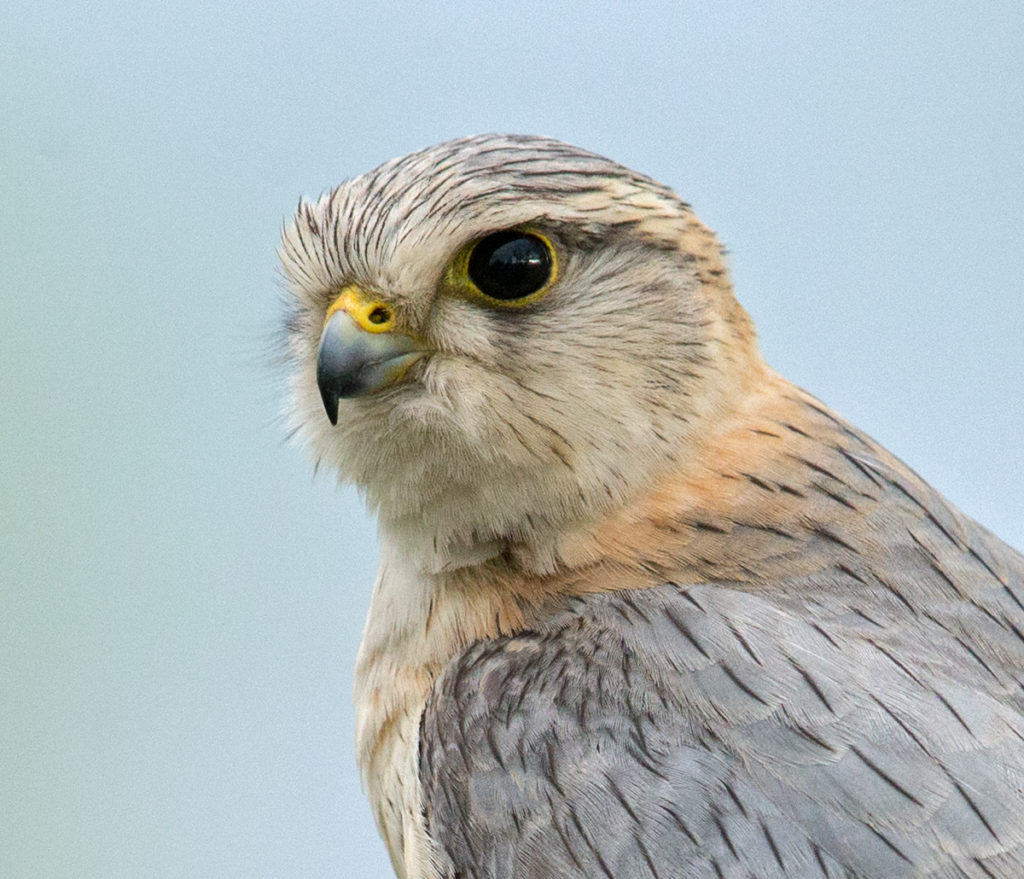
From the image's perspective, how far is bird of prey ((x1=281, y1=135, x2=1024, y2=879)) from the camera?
287 cm

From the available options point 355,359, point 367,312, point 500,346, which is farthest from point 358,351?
point 500,346

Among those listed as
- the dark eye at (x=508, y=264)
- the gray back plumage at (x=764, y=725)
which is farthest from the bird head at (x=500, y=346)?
the gray back plumage at (x=764, y=725)

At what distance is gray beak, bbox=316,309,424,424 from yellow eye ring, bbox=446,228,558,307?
201mm

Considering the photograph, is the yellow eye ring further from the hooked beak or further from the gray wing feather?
the gray wing feather

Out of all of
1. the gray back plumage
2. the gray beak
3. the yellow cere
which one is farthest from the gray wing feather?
the yellow cere

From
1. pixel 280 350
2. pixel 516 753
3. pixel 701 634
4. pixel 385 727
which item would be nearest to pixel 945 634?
pixel 701 634

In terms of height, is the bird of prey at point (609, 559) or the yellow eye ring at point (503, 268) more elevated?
the yellow eye ring at point (503, 268)

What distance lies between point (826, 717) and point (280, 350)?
177 cm

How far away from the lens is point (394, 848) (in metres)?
3.54

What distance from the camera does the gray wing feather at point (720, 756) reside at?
108 inches

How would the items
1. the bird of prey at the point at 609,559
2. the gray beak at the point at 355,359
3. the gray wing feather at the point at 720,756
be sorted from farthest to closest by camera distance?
the gray beak at the point at 355,359 → the bird of prey at the point at 609,559 → the gray wing feather at the point at 720,756

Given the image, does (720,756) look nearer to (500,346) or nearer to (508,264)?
(500,346)

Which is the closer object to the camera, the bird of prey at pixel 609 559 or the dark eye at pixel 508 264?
the bird of prey at pixel 609 559

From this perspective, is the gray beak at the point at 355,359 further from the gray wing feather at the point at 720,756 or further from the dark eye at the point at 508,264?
the gray wing feather at the point at 720,756
